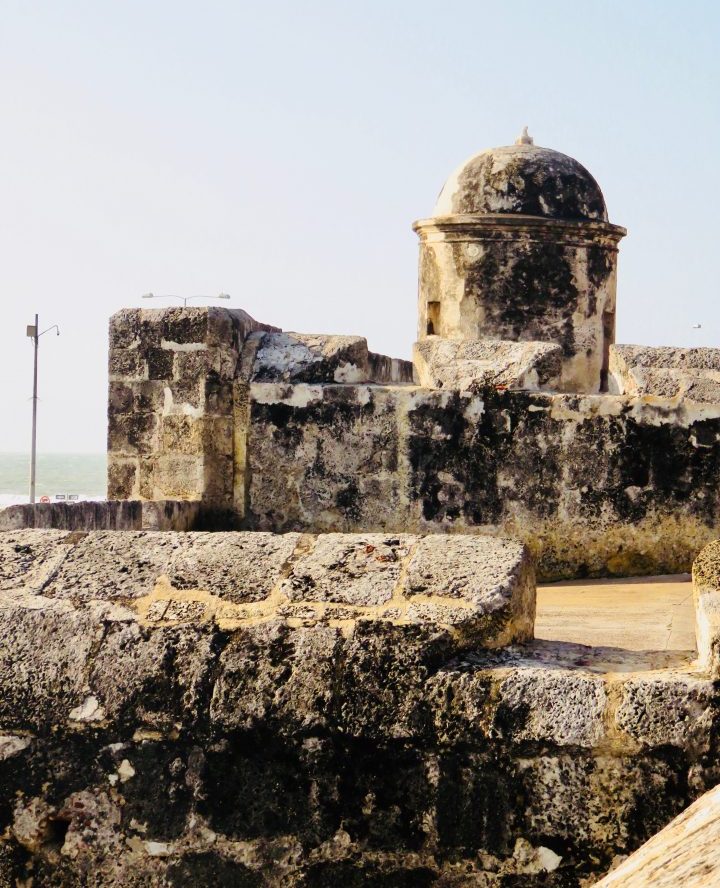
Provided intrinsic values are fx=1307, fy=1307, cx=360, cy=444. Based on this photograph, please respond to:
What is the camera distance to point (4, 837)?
3033mm

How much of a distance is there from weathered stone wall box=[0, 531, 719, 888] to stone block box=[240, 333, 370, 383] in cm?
291

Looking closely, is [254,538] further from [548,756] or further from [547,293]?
[547,293]

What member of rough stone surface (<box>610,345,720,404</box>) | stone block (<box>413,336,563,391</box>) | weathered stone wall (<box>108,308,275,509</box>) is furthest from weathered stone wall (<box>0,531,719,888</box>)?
rough stone surface (<box>610,345,720,404</box>)

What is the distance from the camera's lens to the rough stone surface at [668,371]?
686 cm

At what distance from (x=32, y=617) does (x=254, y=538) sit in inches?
22.4

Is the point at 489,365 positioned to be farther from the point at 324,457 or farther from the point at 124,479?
the point at 124,479

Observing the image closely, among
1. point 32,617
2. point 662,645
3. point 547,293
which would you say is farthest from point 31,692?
point 547,293

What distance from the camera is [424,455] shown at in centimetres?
584

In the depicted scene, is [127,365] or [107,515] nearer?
[107,515]

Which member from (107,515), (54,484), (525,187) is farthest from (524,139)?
(54,484)

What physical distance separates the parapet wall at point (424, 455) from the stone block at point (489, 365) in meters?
0.07

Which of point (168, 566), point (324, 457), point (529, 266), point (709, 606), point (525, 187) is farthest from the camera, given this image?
point (525, 187)

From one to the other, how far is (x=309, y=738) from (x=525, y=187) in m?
7.72

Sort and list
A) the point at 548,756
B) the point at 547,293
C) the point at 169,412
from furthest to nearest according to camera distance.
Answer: the point at 547,293, the point at 169,412, the point at 548,756
